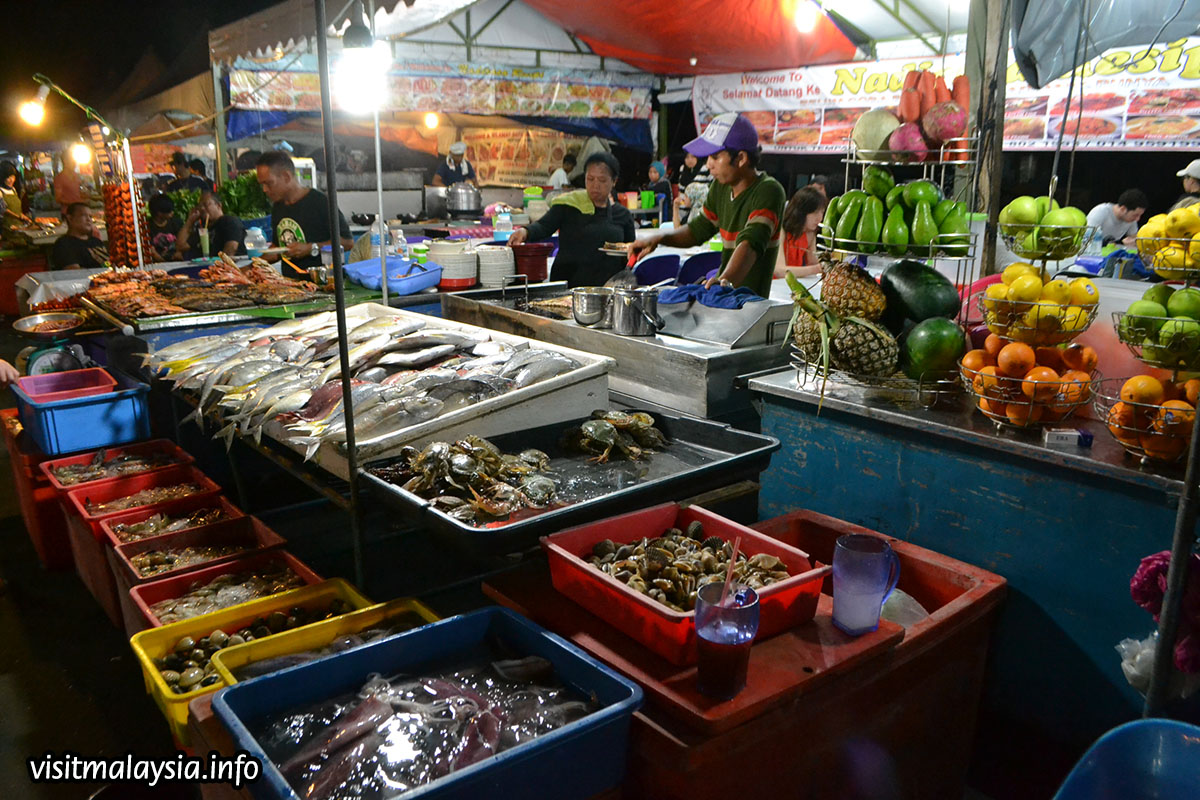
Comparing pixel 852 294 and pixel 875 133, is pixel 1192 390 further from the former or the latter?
pixel 875 133

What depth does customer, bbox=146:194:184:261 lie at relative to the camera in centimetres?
839

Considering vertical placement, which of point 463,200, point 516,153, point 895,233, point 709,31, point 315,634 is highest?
point 709,31

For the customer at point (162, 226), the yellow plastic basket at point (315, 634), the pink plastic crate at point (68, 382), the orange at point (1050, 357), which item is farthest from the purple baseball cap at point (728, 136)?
the customer at point (162, 226)

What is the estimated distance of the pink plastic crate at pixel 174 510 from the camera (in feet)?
10.0

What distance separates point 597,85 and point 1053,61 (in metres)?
8.67

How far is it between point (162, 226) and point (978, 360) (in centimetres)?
857

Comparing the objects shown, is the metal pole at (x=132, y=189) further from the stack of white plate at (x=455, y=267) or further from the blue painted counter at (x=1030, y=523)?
the blue painted counter at (x=1030, y=523)

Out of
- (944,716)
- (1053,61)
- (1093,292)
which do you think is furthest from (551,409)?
(1053,61)

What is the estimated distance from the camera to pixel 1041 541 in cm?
229

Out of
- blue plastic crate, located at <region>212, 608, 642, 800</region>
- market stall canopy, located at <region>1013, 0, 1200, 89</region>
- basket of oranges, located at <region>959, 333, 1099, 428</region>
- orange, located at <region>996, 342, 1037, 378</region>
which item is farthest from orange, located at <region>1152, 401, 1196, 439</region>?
market stall canopy, located at <region>1013, 0, 1200, 89</region>

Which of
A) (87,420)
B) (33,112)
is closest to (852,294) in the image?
(87,420)

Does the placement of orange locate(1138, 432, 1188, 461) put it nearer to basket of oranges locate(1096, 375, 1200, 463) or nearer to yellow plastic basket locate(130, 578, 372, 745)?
basket of oranges locate(1096, 375, 1200, 463)

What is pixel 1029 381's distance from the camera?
2.29 meters

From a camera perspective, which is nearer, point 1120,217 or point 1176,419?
point 1176,419
